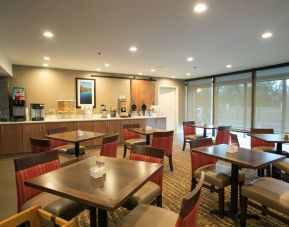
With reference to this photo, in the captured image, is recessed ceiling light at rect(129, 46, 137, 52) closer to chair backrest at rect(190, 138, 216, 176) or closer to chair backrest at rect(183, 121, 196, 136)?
chair backrest at rect(190, 138, 216, 176)

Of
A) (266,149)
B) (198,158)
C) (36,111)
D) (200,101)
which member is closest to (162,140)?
(198,158)

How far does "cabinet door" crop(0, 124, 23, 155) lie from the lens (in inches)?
193

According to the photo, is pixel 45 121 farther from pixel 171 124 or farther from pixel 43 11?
pixel 171 124

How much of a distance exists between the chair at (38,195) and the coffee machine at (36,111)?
3810mm

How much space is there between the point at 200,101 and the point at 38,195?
23.8 ft

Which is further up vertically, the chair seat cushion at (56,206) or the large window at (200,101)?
the large window at (200,101)

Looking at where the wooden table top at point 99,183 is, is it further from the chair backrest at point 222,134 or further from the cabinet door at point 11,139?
the cabinet door at point 11,139

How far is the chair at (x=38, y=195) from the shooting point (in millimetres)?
1725

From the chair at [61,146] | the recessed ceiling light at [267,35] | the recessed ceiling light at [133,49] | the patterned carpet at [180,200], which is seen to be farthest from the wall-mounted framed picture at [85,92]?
the recessed ceiling light at [267,35]

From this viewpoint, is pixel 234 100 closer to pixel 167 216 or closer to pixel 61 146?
pixel 61 146

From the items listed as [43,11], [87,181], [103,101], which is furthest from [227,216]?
[103,101]

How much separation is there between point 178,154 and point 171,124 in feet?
11.5

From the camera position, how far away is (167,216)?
1.56 meters

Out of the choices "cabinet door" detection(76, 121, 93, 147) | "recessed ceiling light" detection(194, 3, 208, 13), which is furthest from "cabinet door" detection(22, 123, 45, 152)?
"recessed ceiling light" detection(194, 3, 208, 13)
